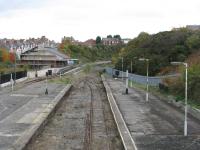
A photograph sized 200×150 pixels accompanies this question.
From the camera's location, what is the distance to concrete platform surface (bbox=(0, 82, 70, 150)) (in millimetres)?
25934

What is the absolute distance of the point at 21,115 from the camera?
36062mm

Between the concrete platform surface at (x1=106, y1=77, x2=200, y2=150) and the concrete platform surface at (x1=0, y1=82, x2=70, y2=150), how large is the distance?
19.6 feet

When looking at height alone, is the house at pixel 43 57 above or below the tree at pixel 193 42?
below

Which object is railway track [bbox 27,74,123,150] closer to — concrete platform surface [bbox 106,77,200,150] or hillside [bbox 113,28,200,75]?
concrete platform surface [bbox 106,77,200,150]

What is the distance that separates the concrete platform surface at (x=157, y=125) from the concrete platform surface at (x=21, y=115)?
5.96 meters

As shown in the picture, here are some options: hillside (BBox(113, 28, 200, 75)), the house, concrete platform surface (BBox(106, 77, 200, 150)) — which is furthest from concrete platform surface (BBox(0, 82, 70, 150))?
the house

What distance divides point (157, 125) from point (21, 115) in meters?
10.5

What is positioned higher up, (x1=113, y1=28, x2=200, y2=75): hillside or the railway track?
(x1=113, y1=28, x2=200, y2=75): hillside

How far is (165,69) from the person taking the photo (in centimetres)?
7950

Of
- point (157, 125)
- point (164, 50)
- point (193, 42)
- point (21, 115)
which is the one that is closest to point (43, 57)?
point (164, 50)

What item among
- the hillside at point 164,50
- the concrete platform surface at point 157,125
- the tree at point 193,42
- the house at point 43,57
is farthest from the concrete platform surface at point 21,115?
the house at point 43,57

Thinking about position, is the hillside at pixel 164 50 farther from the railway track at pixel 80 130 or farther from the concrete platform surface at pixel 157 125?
A: the railway track at pixel 80 130

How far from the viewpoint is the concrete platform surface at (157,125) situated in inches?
978

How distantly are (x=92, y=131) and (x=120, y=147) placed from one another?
18.1 ft
